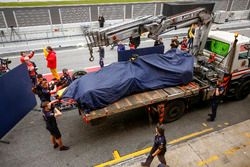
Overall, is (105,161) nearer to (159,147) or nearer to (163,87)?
(159,147)

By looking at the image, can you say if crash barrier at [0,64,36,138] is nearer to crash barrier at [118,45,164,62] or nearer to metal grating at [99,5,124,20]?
crash barrier at [118,45,164,62]

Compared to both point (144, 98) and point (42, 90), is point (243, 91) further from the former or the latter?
point (42, 90)

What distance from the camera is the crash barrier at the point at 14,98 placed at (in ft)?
21.9

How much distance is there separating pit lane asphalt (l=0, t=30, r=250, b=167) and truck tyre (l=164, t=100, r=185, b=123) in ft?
0.63

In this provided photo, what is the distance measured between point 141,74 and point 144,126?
1918 mm

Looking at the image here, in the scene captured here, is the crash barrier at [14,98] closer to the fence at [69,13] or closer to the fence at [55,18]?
the fence at [55,18]

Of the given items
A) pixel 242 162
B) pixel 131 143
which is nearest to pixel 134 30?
pixel 131 143

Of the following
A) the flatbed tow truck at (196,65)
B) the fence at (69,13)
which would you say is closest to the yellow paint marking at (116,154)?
the flatbed tow truck at (196,65)

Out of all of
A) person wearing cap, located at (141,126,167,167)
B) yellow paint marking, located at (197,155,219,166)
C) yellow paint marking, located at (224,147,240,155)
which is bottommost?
yellow paint marking, located at (197,155,219,166)

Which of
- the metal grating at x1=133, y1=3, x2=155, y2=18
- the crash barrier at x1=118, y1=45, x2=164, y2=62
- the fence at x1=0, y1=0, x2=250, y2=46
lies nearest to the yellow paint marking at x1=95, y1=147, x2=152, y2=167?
the crash barrier at x1=118, y1=45, x2=164, y2=62

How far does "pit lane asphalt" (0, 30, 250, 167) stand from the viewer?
5918 mm

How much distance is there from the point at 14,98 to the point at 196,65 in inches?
280

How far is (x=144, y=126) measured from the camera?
23.6ft

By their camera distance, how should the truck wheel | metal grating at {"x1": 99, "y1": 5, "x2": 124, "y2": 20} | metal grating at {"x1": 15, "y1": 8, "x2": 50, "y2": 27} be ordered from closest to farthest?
the truck wheel, metal grating at {"x1": 15, "y1": 8, "x2": 50, "y2": 27}, metal grating at {"x1": 99, "y1": 5, "x2": 124, "y2": 20}
